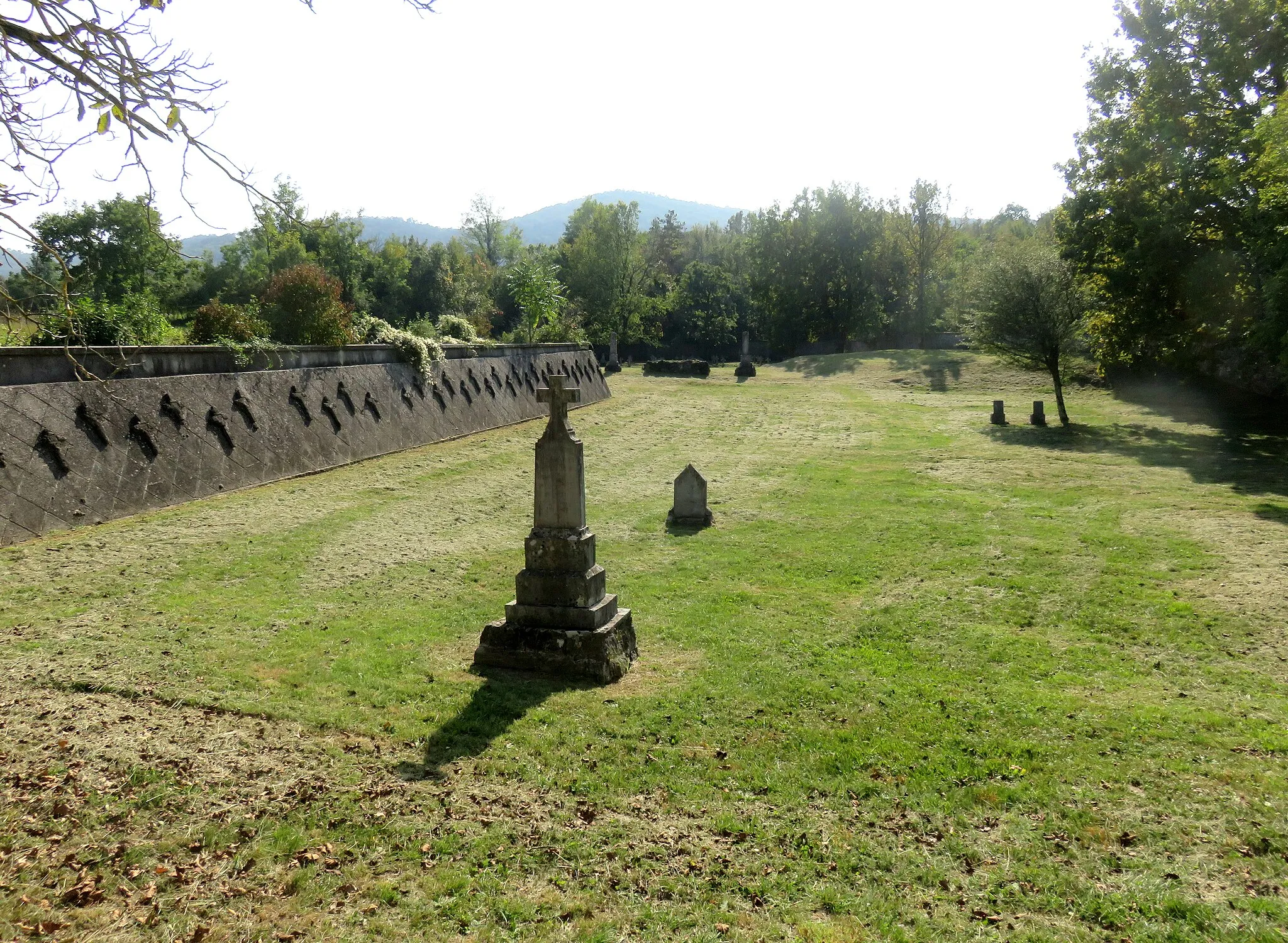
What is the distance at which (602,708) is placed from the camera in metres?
7.33

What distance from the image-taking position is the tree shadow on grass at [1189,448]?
1981 centimetres

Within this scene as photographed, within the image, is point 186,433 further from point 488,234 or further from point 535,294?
point 488,234

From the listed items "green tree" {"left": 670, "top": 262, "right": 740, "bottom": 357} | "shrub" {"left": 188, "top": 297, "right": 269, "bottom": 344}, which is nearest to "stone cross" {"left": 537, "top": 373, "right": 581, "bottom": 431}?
"shrub" {"left": 188, "top": 297, "right": 269, "bottom": 344}

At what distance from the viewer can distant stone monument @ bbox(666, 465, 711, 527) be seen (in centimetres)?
1509

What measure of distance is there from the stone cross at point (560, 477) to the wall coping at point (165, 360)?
3.99 meters

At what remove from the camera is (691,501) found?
50.0 feet

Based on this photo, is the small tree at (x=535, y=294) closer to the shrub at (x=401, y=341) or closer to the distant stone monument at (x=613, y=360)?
the distant stone monument at (x=613, y=360)

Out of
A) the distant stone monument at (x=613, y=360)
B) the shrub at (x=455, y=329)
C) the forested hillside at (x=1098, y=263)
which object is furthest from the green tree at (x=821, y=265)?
the shrub at (x=455, y=329)

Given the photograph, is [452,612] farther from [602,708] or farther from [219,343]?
[219,343]

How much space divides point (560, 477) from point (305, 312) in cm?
1769

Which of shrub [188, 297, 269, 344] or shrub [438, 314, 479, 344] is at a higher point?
shrub [438, 314, 479, 344]

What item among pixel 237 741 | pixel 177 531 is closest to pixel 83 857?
pixel 237 741

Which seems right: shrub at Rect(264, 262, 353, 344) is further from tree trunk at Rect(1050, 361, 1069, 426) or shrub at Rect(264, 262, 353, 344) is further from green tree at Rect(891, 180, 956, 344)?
green tree at Rect(891, 180, 956, 344)

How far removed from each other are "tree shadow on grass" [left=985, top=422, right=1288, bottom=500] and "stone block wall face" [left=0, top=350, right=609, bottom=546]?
20.5m
